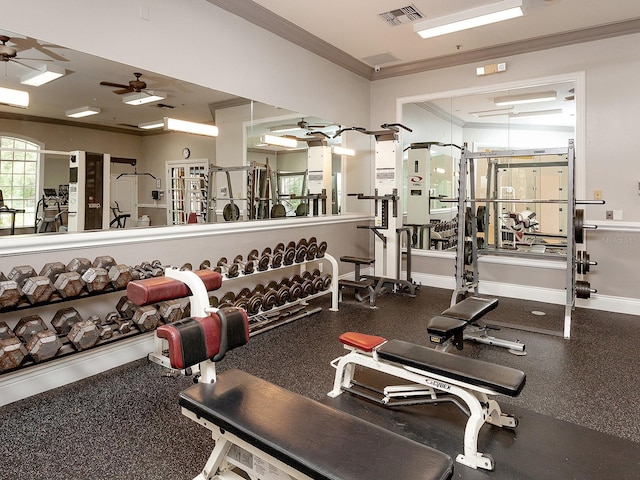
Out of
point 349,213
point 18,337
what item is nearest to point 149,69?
point 18,337

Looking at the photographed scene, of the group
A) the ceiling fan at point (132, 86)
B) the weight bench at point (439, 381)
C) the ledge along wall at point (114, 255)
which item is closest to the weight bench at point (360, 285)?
the ledge along wall at point (114, 255)

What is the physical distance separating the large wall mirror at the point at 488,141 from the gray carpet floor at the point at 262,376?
171 cm

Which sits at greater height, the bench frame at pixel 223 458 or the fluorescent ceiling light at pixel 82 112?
the fluorescent ceiling light at pixel 82 112

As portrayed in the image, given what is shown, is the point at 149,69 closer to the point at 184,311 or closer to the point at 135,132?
Answer: the point at 135,132

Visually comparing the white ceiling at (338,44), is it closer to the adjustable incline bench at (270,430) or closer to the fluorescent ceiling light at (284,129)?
the fluorescent ceiling light at (284,129)

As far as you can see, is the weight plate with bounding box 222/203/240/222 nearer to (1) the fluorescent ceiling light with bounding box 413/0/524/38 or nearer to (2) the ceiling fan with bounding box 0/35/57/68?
(2) the ceiling fan with bounding box 0/35/57/68

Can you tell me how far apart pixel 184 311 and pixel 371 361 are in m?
1.55

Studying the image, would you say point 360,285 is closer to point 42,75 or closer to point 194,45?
point 194,45

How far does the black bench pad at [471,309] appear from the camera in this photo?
2.93 meters

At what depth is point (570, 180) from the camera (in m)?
3.58

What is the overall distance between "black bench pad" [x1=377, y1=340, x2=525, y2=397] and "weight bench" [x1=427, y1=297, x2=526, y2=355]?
44 centimetres

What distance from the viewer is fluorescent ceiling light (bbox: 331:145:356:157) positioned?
5.49 m

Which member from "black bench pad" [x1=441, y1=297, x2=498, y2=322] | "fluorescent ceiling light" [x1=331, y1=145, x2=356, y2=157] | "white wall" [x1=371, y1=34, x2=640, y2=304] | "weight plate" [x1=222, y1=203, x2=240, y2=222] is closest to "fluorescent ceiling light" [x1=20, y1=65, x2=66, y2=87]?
"weight plate" [x1=222, y1=203, x2=240, y2=222]

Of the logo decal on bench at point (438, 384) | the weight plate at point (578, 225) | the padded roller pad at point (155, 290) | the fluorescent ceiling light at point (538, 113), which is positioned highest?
the fluorescent ceiling light at point (538, 113)
